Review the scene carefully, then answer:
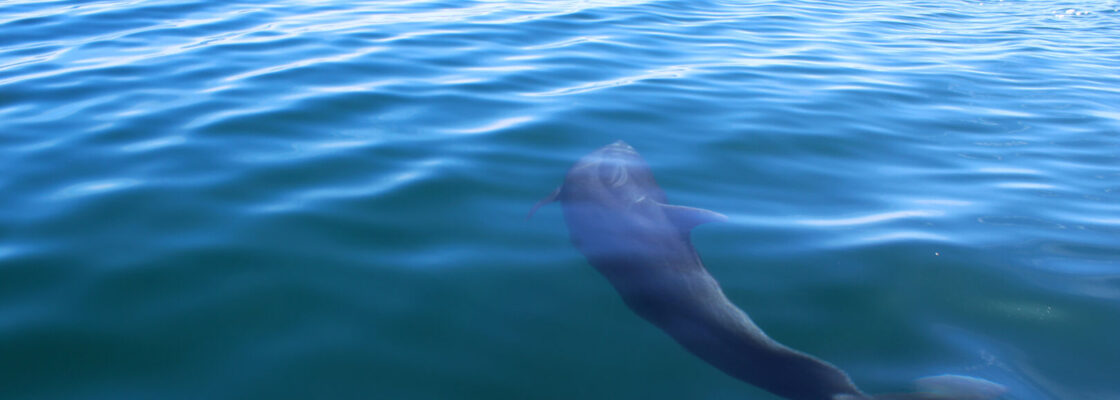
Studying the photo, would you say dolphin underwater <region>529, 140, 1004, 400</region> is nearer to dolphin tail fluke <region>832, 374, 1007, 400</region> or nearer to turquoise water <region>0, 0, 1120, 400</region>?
dolphin tail fluke <region>832, 374, 1007, 400</region>

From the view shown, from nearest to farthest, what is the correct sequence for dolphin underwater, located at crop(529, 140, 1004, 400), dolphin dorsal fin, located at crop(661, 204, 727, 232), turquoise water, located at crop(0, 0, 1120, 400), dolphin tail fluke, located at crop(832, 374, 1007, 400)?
dolphin tail fluke, located at crop(832, 374, 1007, 400) → dolphin underwater, located at crop(529, 140, 1004, 400) → turquoise water, located at crop(0, 0, 1120, 400) → dolphin dorsal fin, located at crop(661, 204, 727, 232)

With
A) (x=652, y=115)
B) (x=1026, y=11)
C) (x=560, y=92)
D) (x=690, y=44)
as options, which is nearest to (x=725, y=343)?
(x=652, y=115)

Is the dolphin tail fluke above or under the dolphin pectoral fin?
under

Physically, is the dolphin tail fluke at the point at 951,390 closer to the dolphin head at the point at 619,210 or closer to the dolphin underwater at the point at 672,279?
the dolphin underwater at the point at 672,279

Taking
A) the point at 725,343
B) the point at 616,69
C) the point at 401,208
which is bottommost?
the point at 725,343

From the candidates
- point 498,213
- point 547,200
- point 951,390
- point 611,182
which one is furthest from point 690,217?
point 951,390

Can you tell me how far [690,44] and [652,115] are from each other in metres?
4.08

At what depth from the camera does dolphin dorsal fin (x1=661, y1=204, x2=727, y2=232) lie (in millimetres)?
5738

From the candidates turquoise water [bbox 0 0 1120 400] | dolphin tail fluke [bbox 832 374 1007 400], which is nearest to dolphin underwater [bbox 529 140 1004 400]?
dolphin tail fluke [bbox 832 374 1007 400]

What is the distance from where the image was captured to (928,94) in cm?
927

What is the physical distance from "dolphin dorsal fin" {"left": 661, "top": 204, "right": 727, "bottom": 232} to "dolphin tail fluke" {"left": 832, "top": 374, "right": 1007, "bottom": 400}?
6.92 ft

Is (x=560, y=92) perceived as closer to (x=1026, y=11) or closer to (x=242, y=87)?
(x=242, y=87)

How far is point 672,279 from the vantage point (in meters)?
4.91

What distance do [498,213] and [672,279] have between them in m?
1.58
